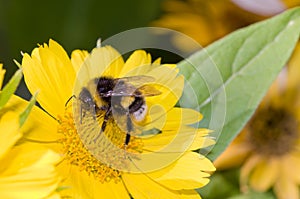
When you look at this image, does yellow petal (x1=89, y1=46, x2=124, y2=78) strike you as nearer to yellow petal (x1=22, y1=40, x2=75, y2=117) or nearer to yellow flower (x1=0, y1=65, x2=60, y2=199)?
yellow petal (x1=22, y1=40, x2=75, y2=117)

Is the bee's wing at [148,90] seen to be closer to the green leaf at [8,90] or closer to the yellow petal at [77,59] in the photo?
the yellow petal at [77,59]

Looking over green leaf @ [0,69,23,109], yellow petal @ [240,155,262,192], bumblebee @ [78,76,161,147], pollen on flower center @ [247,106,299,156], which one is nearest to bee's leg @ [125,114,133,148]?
bumblebee @ [78,76,161,147]

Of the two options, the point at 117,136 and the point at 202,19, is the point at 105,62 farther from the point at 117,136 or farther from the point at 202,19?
the point at 202,19

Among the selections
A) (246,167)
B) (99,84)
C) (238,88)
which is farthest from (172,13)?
(99,84)

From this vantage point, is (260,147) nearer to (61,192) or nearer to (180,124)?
(180,124)

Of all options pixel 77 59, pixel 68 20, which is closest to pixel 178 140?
pixel 77 59

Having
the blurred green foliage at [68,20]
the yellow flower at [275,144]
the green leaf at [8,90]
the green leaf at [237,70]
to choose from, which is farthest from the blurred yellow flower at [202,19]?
the green leaf at [8,90]
